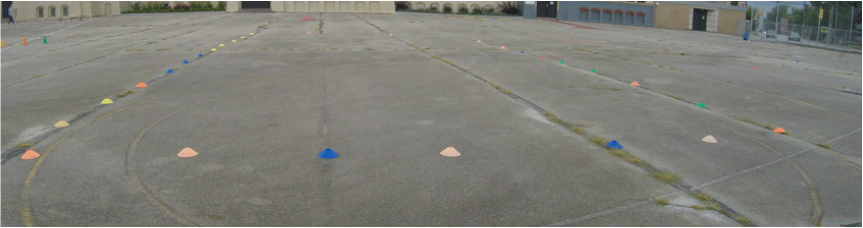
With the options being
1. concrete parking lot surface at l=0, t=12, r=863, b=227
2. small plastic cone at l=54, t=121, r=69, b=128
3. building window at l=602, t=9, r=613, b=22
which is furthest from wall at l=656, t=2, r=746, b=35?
small plastic cone at l=54, t=121, r=69, b=128

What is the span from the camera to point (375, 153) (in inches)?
335

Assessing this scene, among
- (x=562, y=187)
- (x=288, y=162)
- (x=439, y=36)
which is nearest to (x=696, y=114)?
(x=562, y=187)

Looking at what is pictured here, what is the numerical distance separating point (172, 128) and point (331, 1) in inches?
1990

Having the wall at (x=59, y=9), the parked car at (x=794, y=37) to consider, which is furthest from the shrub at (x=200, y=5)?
the parked car at (x=794, y=37)

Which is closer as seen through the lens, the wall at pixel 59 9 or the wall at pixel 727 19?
the wall at pixel 59 9

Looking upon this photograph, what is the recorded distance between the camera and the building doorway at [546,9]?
199 ft

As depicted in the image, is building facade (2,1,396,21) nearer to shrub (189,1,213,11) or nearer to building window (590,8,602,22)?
shrub (189,1,213,11)

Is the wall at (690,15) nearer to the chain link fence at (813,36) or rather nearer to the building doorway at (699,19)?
the building doorway at (699,19)

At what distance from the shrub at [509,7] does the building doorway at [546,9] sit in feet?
6.01

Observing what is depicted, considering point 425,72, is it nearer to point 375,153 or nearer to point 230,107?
point 230,107

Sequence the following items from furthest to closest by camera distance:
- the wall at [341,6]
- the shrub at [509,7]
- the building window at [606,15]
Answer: the shrub at [509,7], the building window at [606,15], the wall at [341,6]

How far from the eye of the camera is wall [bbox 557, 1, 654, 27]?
5938 centimetres

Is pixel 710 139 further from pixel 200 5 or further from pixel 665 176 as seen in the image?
pixel 200 5

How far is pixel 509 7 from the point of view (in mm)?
61750
